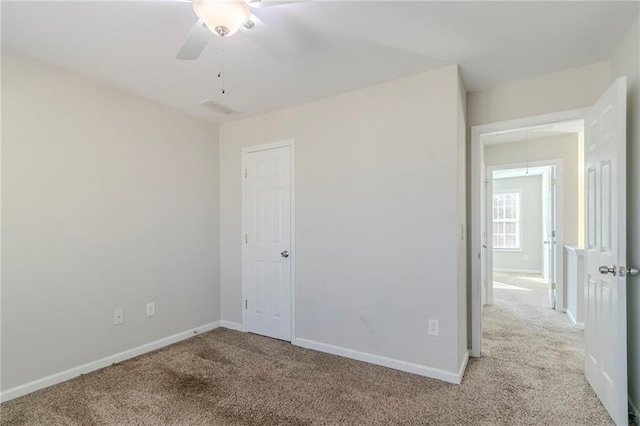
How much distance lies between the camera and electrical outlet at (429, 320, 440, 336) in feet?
8.37

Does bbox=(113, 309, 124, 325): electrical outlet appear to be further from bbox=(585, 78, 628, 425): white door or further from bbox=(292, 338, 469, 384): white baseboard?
bbox=(585, 78, 628, 425): white door

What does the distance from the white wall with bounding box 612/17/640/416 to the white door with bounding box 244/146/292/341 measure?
106 inches

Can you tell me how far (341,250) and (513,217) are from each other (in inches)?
270

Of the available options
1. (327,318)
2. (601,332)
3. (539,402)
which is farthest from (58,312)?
(601,332)

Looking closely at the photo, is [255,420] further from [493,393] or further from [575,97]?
[575,97]

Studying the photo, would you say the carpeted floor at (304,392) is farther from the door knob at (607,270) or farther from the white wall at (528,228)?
the white wall at (528,228)

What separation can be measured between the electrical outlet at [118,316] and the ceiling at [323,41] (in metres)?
2.03

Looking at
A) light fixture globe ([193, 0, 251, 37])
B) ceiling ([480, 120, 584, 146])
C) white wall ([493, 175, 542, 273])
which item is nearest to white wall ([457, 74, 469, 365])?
ceiling ([480, 120, 584, 146])

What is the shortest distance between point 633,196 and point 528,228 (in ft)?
21.5

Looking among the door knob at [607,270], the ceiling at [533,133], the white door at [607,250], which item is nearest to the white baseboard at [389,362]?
the white door at [607,250]

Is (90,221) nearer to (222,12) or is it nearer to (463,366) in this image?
(222,12)

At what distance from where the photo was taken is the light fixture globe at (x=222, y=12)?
4.63 ft

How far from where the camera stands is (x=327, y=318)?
3.11 meters

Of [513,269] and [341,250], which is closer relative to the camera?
[341,250]
